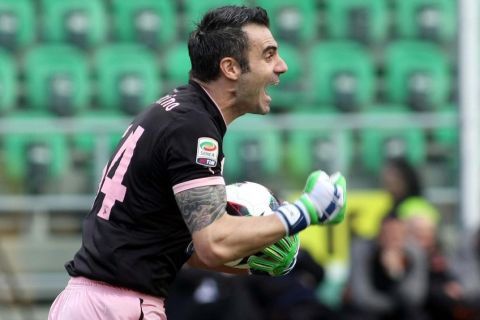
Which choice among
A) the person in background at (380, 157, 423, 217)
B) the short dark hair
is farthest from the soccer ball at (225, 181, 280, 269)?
the person in background at (380, 157, 423, 217)

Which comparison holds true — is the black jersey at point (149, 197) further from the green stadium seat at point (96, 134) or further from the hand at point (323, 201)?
the green stadium seat at point (96, 134)

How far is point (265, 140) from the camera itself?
10.7 m

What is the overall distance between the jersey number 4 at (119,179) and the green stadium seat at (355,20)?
694 centimetres

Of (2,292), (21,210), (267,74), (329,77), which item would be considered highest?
(267,74)

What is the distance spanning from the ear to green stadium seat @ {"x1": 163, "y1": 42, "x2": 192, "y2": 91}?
20.5ft

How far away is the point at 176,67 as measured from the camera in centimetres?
1094

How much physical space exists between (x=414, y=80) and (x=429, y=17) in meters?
0.63

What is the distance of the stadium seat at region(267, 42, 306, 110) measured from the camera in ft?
36.1

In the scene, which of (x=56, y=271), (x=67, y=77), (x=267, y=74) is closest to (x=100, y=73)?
(x=67, y=77)

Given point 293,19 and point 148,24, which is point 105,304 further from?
point 293,19

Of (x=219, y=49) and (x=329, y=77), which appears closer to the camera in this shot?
(x=219, y=49)

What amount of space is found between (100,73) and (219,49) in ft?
21.3

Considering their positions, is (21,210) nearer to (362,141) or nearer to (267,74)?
(362,141)

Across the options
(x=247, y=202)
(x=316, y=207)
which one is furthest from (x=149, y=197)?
(x=316, y=207)
